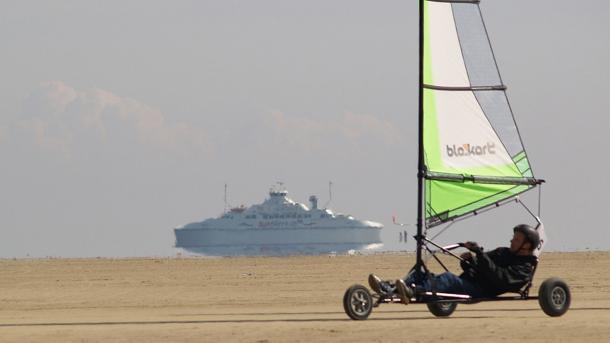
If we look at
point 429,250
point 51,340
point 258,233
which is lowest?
point 51,340

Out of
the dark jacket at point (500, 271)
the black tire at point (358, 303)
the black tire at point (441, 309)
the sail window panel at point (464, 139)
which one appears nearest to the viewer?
the black tire at point (358, 303)

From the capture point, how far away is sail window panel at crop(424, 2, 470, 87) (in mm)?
19422

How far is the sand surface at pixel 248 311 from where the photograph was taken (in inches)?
631

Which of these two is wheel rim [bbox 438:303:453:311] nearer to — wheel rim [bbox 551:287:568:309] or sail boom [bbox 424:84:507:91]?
wheel rim [bbox 551:287:568:309]

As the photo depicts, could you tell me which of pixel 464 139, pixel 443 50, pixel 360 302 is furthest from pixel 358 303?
pixel 443 50

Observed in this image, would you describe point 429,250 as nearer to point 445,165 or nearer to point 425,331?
point 445,165

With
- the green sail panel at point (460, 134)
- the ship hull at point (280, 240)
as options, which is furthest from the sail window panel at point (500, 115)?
the ship hull at point (280, 240)

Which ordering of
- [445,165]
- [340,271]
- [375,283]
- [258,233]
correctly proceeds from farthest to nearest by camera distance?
[258,233] → [340,271] → [445,165] → [375,283]

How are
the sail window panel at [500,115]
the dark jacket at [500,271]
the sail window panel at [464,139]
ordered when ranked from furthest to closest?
the sail window panel at [500,115]
the sail window panel at [464,139]
the dark jacket at [500,271]

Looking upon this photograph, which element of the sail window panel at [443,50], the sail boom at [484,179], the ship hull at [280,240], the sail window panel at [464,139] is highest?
the ship hull at [280,240]

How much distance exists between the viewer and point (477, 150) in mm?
19547

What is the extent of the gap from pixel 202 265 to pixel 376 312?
993 inches

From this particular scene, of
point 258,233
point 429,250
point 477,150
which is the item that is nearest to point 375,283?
point 429,250

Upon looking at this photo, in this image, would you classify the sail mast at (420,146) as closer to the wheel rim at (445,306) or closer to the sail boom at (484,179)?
the sail boom at (484,179)
